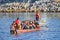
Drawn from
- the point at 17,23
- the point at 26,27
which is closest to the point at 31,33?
the point at 26,27

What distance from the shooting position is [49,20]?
325cm

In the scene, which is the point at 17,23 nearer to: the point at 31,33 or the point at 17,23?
the point at 17,23

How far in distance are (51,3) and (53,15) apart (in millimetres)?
206

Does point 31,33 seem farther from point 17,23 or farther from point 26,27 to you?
point 17,23

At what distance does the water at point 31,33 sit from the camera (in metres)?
3.12

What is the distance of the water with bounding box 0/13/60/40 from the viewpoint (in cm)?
312

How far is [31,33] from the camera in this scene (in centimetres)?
Result: 322

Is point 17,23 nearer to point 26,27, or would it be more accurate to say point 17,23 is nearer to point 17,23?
point 17,23

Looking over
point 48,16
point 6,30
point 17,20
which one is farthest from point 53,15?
point 6,30

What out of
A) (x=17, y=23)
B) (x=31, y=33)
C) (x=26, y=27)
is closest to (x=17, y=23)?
(x=17, y=23)

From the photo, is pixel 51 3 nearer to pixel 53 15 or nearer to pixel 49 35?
pixel 53 15

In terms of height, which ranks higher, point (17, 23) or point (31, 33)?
point (17, 23)

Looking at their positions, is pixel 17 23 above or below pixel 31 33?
above

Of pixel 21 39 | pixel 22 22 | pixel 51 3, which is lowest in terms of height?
pixel 21 39
